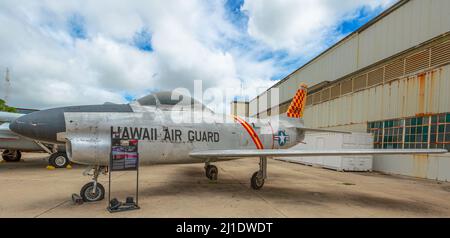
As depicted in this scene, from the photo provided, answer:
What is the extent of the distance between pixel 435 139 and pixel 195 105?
10.9 m

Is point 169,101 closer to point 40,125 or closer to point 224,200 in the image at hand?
point 40,125

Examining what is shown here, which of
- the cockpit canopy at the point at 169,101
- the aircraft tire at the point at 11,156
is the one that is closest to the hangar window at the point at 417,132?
the cockpit canopy at the point at 169,101

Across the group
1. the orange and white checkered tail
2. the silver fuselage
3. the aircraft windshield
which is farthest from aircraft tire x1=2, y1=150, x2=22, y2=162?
the orange and white checkered tail

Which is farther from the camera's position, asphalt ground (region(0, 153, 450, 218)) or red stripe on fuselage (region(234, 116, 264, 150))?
red stripe on fuselage (region(234, 116, 264, 150))

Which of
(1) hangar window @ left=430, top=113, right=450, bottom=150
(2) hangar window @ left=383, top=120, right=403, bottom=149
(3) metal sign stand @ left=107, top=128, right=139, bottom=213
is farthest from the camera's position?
(2) hangar window @ left=383, top=120, right=403, bottom=149

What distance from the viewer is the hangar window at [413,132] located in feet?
34.1

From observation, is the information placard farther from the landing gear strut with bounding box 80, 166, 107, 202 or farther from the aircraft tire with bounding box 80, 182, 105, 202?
the aircraft tire with bounding box 80, 182, 105, 202

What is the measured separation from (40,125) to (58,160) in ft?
28.0

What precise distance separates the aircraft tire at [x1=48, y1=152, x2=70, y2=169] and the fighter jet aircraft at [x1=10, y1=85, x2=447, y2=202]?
26.3 ft

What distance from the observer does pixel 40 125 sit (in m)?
4.92

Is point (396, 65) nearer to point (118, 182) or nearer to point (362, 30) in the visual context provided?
point (362, 30)

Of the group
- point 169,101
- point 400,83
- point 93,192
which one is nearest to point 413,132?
point 400,83

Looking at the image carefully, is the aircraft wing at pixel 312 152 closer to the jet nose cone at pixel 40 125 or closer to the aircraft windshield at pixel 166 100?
the aircraft windshield at pixel 166 100

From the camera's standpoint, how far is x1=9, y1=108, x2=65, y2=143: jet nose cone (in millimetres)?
4910
